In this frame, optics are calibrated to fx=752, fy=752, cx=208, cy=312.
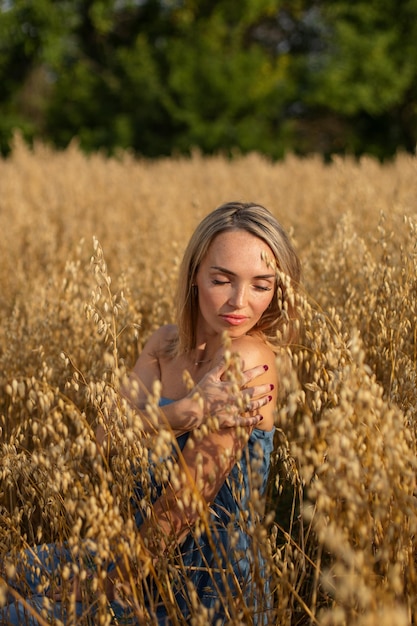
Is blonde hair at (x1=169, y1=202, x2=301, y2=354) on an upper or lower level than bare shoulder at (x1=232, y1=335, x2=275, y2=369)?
upper

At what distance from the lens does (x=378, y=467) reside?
48.1 inches

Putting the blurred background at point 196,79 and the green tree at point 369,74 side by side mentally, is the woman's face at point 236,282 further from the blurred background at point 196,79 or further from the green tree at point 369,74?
the green tree at point 369,74

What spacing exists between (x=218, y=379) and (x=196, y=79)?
15527 mm

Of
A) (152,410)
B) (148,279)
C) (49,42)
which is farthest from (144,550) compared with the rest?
(49,42)

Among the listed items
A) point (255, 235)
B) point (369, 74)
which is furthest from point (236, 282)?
point (369, 74)

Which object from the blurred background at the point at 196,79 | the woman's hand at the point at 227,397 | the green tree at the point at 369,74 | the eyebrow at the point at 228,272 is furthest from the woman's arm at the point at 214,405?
the green tree at the point at 369,74

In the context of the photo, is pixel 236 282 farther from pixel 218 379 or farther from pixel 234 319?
pixel 218 379

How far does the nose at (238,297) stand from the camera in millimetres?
1872

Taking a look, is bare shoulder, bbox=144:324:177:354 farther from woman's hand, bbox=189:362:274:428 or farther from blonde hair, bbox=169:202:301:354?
woman's hand, bbox=189:362:274:428

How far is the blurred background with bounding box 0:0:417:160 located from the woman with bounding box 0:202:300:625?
13995mm

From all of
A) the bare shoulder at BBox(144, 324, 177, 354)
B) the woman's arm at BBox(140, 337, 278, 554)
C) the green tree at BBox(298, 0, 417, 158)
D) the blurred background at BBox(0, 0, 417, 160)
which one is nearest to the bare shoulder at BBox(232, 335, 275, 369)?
the woman's arm at BBox(140, 337, 278, 554)

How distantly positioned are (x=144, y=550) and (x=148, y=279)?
6.53ft

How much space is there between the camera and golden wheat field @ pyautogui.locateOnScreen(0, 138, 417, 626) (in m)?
1.31

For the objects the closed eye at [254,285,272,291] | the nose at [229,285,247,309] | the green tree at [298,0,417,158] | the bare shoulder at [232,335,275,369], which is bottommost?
the bare shoulder at [232,335,275,369]
